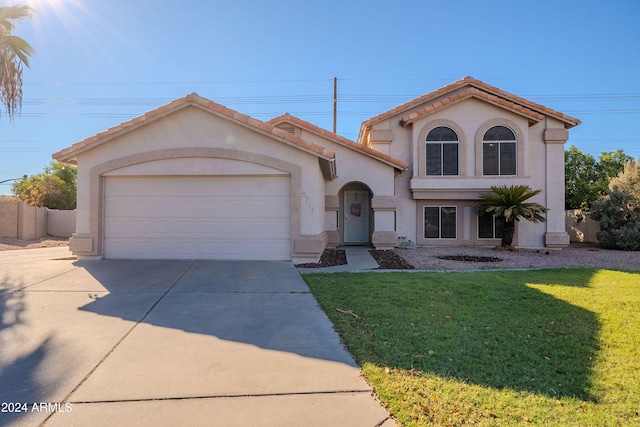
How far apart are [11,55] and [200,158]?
34.2 ft

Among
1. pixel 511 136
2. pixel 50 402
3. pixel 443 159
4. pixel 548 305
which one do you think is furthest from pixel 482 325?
pixel 511 136

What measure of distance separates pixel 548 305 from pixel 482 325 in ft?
5.93

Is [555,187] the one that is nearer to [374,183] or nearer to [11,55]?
[374,183]

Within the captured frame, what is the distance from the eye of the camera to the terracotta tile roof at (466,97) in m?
14.5

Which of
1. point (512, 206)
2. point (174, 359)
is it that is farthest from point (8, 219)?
point (512, 206)

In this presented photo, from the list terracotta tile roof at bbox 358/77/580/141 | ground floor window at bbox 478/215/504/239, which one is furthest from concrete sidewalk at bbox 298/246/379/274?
terracotta tile roof at bbox 358/77/580/141

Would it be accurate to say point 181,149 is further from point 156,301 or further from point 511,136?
point 511,136

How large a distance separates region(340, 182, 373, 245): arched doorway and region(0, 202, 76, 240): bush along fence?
14.9 meters

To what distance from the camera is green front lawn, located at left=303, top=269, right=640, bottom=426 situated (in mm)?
2963

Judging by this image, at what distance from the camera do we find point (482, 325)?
4.99 metres

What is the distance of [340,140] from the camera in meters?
14.3

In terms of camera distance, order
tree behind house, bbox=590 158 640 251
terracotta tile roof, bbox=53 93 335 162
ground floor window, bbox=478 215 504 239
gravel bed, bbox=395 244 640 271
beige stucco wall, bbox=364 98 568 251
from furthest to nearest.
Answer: ground floor window, bbox=478 215 504 239 → tree behind house, bbox=590 158 640 251 → beige stucco wall, bbox=364 98 568 251 → gravel bed, bbox=395 244 640 271 → terracotta tile roof, bbox=53 93 335 162

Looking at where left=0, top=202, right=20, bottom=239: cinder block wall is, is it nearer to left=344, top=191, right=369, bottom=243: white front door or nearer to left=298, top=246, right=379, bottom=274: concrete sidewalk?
left=344, top=191, right=369, bottom=243: white front door

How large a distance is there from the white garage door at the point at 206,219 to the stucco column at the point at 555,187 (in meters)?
11.6
